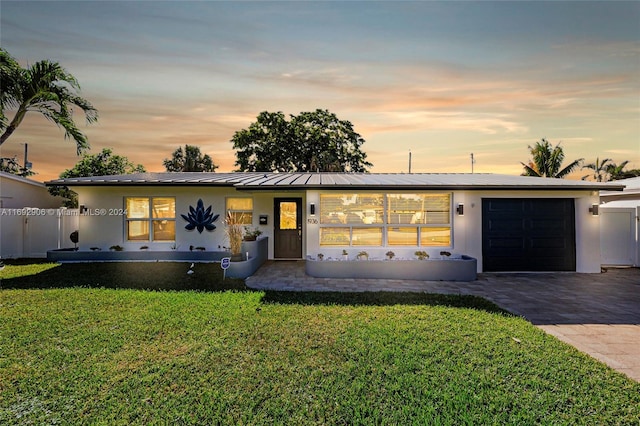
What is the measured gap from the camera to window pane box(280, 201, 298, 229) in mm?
10344

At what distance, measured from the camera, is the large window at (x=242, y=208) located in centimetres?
1030

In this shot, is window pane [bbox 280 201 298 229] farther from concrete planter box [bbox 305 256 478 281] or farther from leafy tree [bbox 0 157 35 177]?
leafy tree [bbox 0 157 35 177]

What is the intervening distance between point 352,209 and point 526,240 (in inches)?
206

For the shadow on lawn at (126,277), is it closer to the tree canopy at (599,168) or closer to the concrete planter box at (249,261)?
the concrete planter box at (249,261)

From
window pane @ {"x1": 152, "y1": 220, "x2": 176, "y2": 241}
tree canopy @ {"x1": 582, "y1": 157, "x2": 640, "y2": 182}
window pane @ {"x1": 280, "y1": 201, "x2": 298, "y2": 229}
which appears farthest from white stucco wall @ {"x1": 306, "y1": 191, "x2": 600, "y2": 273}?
tree canopy @ {"x1": 582, "y1": 157, "x2": 640, "y2": 182}

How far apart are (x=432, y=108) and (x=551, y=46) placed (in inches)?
156

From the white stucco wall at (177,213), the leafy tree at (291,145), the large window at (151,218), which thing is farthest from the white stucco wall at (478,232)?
the leafy tree at (291,145)

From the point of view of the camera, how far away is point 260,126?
24.5m

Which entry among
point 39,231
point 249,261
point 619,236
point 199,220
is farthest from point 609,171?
point 39,231

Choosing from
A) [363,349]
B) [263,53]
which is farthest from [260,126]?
[363,349]

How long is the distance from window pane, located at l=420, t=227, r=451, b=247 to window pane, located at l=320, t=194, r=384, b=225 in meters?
1.37

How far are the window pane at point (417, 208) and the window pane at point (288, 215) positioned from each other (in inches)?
134

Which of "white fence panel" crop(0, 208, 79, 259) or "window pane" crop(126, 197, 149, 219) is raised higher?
"window pane" crop(126, 197, 149, 219)

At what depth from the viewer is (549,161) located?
72.2ft
